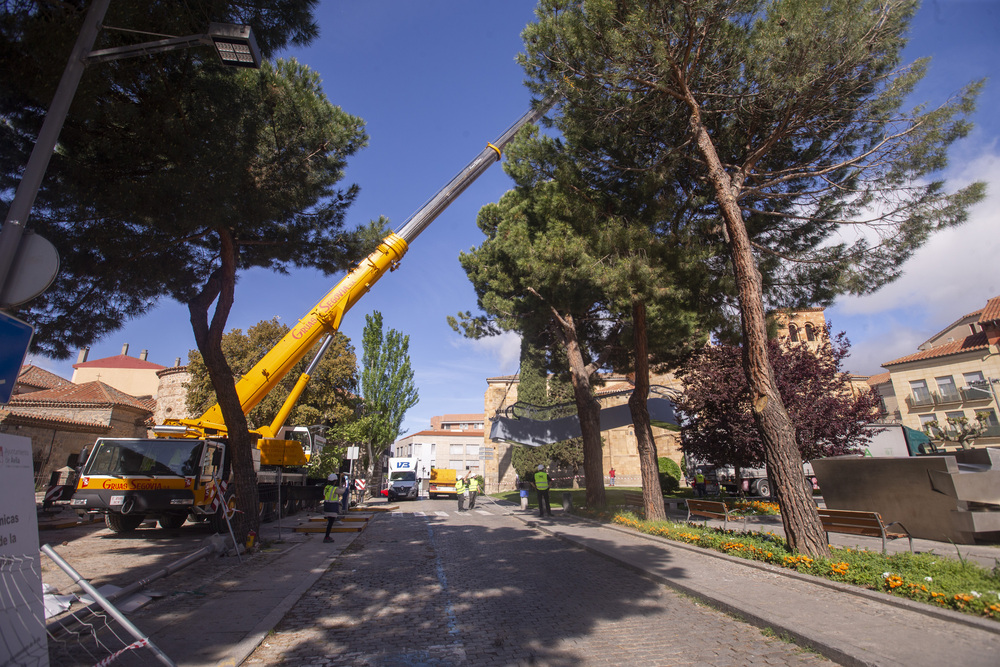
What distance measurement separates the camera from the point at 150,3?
5.81 metres

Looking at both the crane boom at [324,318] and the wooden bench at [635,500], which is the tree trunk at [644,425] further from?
the crane boom at [324,318]

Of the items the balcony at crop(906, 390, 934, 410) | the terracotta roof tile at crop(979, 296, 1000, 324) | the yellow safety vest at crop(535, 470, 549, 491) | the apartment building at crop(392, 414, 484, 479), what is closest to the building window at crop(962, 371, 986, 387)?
the balcony at crop(906, 390, 934, 410)

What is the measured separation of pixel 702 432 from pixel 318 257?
13865 mm

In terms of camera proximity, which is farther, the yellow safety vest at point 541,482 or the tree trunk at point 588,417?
the yellow safety vest at point 541,482

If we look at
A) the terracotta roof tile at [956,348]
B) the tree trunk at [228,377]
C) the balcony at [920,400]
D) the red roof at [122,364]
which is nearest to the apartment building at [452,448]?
the red roof at [122,364]

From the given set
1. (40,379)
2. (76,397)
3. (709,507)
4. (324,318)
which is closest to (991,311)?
(709,507)

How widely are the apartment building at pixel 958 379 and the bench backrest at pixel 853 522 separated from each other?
2744cm

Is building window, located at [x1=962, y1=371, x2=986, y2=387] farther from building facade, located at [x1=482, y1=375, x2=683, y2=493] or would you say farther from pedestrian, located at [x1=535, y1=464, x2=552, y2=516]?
pedestrian, located at [x1=535, y1=464, x2=552, y2=516]

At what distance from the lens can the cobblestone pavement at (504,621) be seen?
405 centimetres

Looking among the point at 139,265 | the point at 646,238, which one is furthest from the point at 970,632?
the point at 139,265

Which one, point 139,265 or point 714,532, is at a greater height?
point 139,265

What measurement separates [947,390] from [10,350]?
41.5m

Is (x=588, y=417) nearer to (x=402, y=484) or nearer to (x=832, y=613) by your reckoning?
(x=832, y=613)

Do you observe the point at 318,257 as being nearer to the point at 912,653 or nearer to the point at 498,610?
the point at 498,610
